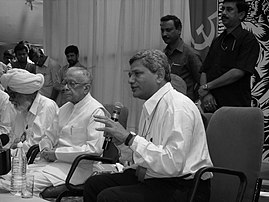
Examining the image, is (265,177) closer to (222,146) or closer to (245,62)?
(222,146)

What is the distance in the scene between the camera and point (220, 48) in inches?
166

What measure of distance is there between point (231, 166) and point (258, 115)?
1.16 ft

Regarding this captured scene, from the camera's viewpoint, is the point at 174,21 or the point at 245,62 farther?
the point at 174,21

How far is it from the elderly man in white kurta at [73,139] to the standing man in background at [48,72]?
10.1 feet

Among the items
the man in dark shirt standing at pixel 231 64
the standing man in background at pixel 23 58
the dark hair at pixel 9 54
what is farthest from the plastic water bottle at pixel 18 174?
the dark hair at pixel 9 54

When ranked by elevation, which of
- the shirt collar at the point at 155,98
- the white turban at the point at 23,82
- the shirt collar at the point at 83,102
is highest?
the shirt collar at the point at 155,98

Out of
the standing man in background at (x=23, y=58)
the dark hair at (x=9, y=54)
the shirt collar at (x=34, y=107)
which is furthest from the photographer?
the dark hair at (x=9, y=54)

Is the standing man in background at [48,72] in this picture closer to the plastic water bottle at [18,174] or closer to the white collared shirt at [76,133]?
the white collared shirt at [76,133]

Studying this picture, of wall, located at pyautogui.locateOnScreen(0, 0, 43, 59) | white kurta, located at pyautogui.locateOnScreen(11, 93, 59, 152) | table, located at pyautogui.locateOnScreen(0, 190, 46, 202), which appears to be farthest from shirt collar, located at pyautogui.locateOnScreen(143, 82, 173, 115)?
wall, located at pyautogui.locateOnScreen(0, 0, 43, 59)

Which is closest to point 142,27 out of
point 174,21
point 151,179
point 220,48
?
point 174,21

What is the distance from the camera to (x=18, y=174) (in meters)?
2.98

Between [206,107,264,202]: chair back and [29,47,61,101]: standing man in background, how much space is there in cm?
409

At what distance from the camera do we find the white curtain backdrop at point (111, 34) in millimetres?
6078

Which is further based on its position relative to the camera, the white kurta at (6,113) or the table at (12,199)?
the white kurta at (6,113)
